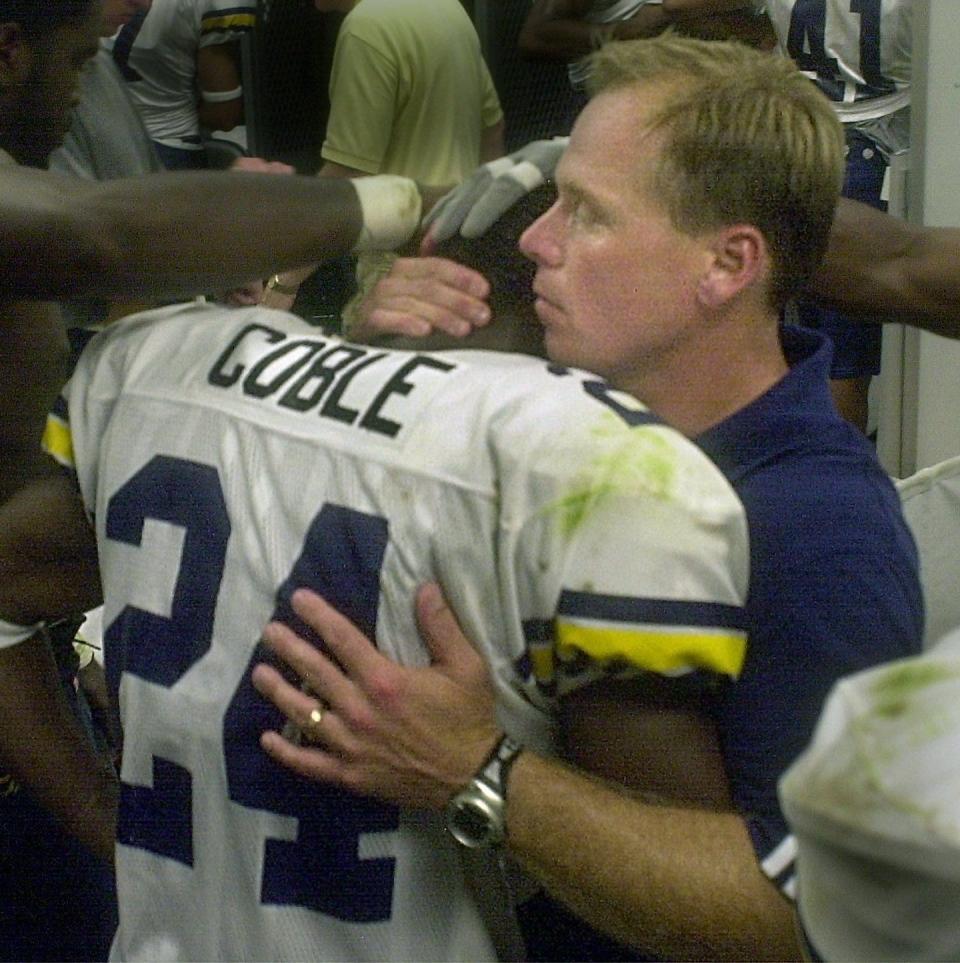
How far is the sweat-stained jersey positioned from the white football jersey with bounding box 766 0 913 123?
0.40m

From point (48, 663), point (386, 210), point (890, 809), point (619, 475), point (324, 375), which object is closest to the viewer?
point (890, 809)

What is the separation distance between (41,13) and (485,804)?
22.3 inches

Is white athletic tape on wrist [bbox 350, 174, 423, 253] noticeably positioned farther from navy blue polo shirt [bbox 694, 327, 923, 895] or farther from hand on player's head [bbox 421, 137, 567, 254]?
navy blue polo shirt [bbox 694, 327, 923, 895]

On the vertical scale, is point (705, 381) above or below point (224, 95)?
below

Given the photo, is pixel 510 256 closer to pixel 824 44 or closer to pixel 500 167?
pixel 500 167

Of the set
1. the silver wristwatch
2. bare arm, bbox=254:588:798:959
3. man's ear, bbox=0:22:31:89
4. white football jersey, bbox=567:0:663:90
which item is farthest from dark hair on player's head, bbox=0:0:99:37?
the silver wristwatch

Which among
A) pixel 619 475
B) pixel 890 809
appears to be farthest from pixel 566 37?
pixel 890 809

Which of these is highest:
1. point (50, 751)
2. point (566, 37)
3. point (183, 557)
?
point (566, 37)

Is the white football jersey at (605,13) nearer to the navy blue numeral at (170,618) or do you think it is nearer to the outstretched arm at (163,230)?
the outstretched arm at (163,230)

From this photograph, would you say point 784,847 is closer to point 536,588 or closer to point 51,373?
point 536,588

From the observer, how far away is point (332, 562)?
66 centimetres

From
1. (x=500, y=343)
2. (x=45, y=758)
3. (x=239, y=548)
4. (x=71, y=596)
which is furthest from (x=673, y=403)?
(x=45, y=758)

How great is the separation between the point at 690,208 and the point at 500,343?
0.14 metres

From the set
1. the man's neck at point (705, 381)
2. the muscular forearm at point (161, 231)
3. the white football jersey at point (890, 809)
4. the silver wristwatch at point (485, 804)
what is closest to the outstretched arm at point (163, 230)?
the muscular forearm at point (161, 231)
